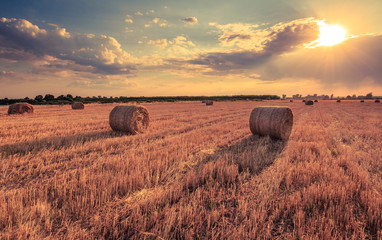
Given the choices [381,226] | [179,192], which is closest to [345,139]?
[381,226]

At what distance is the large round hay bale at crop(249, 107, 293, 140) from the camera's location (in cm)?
866

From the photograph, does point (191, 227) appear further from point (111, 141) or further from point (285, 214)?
point (111, 141)

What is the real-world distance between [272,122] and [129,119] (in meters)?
6.97

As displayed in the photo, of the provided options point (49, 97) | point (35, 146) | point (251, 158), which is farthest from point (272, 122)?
point (49, 97)

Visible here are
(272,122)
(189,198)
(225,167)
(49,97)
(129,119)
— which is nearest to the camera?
(189,198)

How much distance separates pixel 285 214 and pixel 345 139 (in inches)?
317

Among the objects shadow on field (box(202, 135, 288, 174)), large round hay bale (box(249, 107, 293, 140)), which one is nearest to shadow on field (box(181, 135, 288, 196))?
shadow on field (box(202, 135, 288, 174))

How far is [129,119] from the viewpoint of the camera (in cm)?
986

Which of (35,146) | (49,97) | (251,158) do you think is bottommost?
(251,158)

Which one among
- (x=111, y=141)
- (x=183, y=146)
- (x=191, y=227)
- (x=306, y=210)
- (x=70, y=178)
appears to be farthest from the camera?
(x=111, y=141)

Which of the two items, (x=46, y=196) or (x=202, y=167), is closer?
(x=46, y=196)

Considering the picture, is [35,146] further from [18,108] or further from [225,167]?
[18,108]

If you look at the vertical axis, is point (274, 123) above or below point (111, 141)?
above

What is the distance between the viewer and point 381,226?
2848 millimetres
